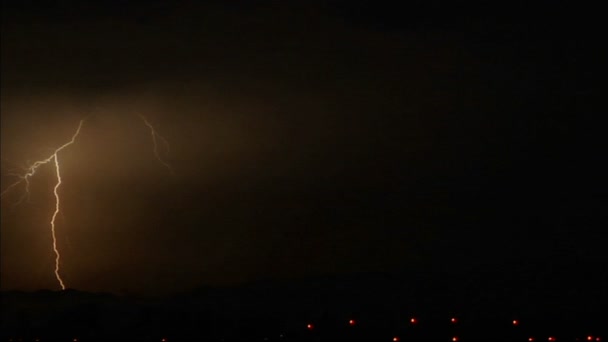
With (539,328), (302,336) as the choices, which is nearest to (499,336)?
(539,328)

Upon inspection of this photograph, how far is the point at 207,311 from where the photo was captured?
2517 centimetres

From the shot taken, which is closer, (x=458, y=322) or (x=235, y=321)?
(x=458, y=322)

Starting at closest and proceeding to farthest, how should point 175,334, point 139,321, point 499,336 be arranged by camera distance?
1. point 499,336
2. point 175,334
3. point 139,321

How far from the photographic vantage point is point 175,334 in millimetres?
22672

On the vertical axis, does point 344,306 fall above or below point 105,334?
above

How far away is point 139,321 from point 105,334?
1060 mm

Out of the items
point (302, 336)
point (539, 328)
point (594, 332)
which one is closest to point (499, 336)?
point (539, 328)

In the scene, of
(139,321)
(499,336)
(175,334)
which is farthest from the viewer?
(139,321)

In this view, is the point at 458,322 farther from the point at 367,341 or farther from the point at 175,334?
the point at 175,334

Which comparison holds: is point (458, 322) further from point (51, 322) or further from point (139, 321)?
point (51, 322)

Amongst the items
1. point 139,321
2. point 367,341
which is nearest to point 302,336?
point 367,341

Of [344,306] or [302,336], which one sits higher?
[344,306]

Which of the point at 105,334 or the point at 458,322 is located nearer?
the point at 458,322

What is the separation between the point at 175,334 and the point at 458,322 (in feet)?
24.2
